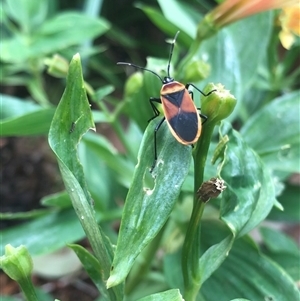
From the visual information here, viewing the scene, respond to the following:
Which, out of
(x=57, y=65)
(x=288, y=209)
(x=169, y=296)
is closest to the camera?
(x=169, y=296)

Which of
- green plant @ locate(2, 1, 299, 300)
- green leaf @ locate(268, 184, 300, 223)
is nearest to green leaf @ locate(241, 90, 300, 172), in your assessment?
green plant @ locate(2, 1, 299, 300)

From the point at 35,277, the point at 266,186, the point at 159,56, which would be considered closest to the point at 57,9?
the point at 159,56

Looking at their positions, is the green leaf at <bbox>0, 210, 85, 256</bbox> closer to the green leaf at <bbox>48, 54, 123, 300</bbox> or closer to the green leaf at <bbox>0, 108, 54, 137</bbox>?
the green leaf at <bbox>0, 108, 54, 137</bbox>

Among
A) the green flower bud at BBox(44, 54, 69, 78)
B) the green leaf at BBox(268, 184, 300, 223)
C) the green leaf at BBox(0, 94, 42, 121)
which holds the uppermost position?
the green flower bud at BBox(44, 54, 69, 78)

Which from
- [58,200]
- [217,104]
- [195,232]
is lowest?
[58,200]

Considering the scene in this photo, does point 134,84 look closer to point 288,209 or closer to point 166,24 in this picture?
point 166,24

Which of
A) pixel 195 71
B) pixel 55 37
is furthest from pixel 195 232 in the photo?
pixel 55 37
